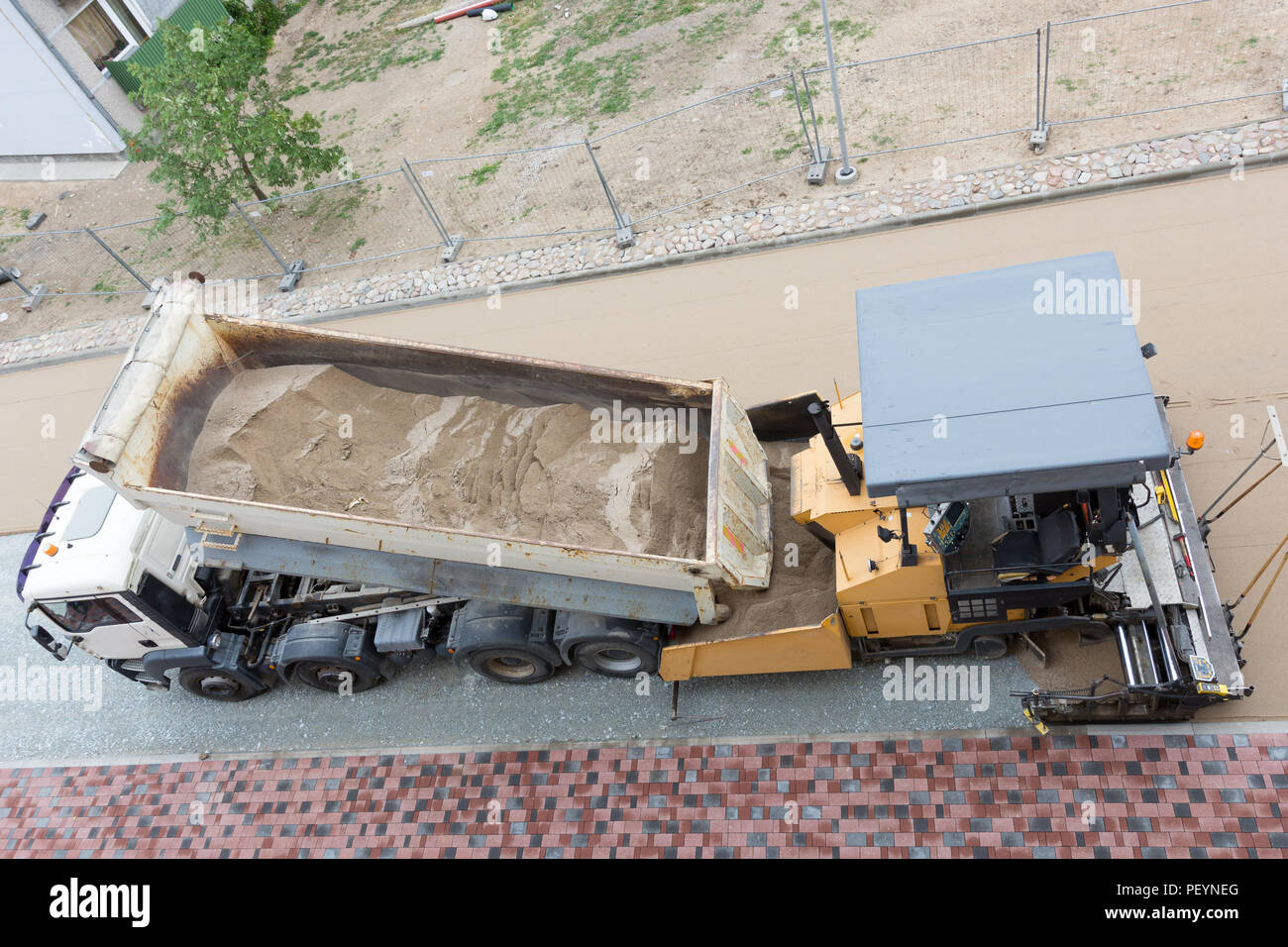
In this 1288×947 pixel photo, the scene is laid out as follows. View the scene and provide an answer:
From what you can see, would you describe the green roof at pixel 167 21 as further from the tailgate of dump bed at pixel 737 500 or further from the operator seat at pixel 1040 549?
the operator seat at pixel 1040 549

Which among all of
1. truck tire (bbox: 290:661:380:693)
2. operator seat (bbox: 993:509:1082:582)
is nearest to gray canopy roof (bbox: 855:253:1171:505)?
operator seat (bbox: 993:509:1082:582)

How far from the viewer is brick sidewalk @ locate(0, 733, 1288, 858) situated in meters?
7.34

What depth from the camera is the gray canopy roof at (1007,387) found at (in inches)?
246

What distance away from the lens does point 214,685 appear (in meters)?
9.70

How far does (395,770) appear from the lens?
29.8ft

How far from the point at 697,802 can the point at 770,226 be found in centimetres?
847

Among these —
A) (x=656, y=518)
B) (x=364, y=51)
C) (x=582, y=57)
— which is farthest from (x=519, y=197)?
(x=656, y=518)

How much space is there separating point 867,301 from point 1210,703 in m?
4.26

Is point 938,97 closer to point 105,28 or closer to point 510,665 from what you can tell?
point 510,665

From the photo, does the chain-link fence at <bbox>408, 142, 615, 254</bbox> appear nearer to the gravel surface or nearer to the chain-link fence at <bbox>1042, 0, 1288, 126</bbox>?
the chain-link fence at <bbox>1042, 0, 1288, 126</bbox>

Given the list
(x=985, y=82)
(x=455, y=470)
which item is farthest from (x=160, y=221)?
(x=985, y=82)

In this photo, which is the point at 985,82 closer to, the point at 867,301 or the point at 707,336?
the point at 707,336

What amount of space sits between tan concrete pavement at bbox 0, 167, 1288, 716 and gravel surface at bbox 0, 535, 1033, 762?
10.5ft

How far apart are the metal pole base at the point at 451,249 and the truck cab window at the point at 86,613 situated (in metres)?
7.87
